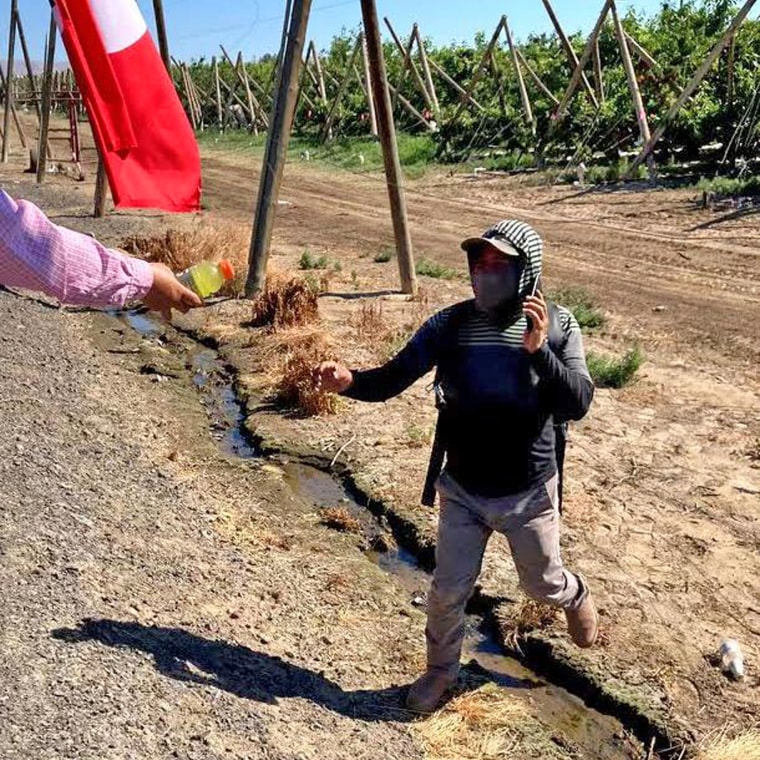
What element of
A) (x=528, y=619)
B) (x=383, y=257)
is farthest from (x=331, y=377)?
(x=383, y=257)

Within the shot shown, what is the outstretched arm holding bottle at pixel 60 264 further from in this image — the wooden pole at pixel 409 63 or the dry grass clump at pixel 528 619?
the wooden pole at pixel 409 63

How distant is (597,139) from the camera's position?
1862 cm

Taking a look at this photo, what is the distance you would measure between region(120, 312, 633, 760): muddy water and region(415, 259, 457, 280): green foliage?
3.70 metres

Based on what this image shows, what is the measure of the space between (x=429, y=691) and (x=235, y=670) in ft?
2.36

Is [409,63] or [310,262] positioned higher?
Result: [409,63]

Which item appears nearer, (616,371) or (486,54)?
(616,371)

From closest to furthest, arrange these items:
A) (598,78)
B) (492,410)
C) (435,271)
A: (492,410) → (435,271) → (598,78)

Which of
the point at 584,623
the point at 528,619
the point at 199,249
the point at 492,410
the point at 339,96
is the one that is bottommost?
the point at 528,619

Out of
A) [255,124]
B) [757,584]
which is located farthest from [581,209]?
[255,124]

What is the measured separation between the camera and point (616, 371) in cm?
738

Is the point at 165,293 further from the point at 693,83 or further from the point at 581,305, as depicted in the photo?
the point at 693,83

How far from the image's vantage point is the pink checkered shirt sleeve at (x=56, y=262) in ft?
7.47

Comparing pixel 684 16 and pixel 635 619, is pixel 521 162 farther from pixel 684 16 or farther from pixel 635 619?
pixel 635 619

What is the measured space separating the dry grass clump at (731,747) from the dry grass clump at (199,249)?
7528 millimetres
